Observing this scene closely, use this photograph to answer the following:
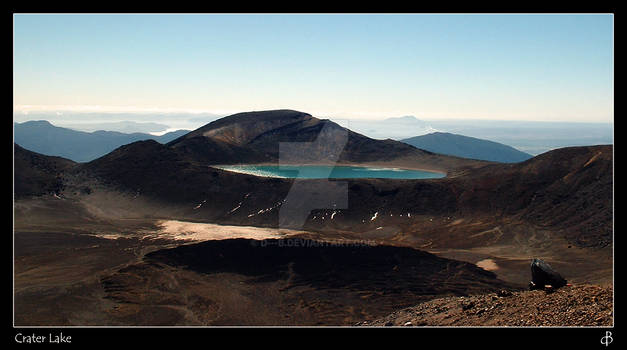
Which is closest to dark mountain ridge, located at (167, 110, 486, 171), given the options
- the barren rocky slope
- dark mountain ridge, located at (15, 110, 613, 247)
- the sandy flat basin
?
dark mountain ridge, located at (15, 110, 613, 247)

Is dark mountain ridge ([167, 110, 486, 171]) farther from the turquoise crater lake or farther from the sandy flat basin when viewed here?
the sandy flat basin

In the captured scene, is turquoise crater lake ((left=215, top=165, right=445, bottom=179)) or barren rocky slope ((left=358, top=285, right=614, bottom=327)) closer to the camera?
barren rocky slope ((left=358, top=285, right=614, bottom=327))

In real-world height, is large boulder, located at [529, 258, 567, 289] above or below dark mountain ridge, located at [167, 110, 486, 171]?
below

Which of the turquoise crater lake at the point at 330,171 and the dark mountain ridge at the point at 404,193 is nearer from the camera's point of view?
the dark mountain ridge at the point at 404,193

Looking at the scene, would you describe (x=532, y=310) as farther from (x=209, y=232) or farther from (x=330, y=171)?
(x=330, y=171)

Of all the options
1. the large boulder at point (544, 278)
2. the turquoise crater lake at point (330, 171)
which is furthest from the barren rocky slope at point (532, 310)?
Answer: the turquoise crater lake at point (330, 171)

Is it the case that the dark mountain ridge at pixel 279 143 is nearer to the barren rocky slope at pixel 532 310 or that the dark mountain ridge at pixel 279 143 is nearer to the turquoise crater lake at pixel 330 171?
the turquoise crater lake at pixel 330 171
